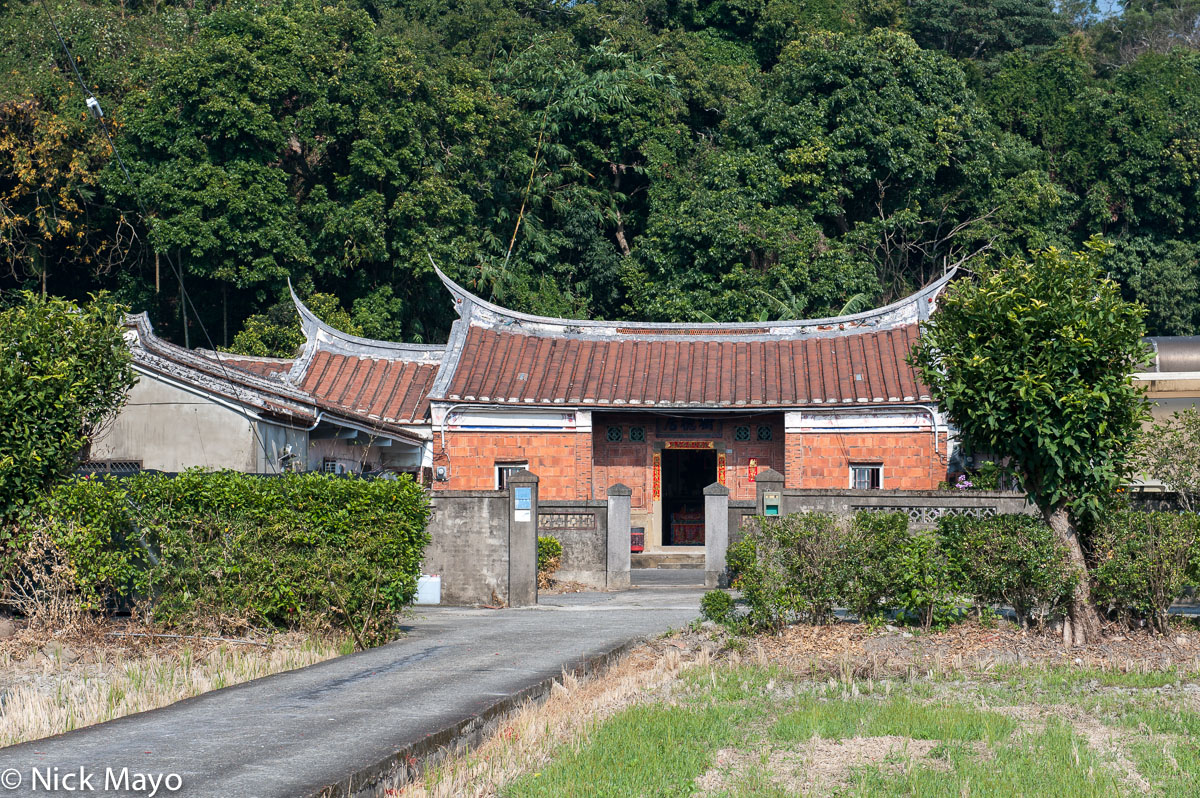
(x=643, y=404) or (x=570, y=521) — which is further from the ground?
(x=643, y=404)

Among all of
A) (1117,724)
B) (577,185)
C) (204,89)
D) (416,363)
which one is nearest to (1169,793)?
(1117,724)

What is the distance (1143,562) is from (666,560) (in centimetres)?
1538

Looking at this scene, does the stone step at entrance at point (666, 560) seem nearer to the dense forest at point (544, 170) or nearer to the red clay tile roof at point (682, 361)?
the red clay tile roof at point (682, 361)

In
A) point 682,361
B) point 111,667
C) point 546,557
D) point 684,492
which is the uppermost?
point 682,361

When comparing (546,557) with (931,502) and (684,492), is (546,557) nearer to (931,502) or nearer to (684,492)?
(931,502)

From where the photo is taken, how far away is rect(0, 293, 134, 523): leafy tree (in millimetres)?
12500

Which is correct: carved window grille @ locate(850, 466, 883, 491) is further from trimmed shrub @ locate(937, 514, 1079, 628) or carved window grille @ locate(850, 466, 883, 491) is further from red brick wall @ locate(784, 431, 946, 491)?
trimmed shrub @ locate(937, 514, 1079, 628)

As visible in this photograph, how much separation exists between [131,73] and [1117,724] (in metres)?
33.1

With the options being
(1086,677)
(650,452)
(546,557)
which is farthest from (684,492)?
(1086,677)

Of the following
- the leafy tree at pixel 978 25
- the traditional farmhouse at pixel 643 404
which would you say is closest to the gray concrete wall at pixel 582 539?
the traditional farmhouse at pixel 643 404

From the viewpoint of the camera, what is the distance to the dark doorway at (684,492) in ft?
90.6

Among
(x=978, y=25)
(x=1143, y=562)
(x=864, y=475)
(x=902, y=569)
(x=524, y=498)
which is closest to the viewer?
(x=1143, y=562)

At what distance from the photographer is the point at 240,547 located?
12547 millimetres

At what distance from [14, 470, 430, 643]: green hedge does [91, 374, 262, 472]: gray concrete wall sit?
4737mm
